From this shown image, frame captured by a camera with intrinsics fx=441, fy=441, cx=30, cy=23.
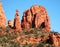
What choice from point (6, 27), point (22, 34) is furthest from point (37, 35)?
point (6, 27)

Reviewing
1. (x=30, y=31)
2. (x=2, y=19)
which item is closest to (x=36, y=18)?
(x=30, y=31)

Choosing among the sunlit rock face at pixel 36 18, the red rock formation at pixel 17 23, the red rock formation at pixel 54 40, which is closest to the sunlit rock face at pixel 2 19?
the sunlit rock face at pixel 36 18

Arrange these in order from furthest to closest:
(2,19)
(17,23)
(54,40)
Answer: (2,19) → (17,23) → (54,40)

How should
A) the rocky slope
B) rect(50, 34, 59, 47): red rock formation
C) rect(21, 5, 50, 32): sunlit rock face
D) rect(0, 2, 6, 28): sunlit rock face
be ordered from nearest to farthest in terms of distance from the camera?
rect(50, 34, 59, 47): red rock formation < the rocky slope < rect(21, 5, 50, 32): sunlit rock face < rect(0, 2, 6, 28): sunlit rock face

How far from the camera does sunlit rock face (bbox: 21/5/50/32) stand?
12400 centimetres

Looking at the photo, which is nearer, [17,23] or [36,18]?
[17,23]

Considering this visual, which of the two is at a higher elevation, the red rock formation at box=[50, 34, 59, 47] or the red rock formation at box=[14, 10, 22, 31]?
the red rock formation at box=[14, 10, 22, 31]

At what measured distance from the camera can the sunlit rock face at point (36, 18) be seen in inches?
4882

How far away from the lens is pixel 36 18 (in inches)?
4985

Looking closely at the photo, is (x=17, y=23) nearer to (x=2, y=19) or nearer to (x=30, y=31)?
(x=30, y=31)

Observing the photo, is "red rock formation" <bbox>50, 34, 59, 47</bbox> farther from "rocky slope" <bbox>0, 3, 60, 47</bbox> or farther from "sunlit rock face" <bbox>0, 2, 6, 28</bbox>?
"sunlit rock face" <bbox>0, 2, 6, 28</bbox>

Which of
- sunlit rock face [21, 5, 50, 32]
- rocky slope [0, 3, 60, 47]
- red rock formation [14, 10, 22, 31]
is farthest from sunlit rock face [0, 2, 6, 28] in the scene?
red rock formation [14, 10, 22, 31]

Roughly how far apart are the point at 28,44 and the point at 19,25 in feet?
36.6

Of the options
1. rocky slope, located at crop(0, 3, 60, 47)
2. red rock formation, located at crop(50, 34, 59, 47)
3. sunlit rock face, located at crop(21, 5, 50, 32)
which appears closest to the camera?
red rock formation, located at crop(50, 34, 59, 47)
